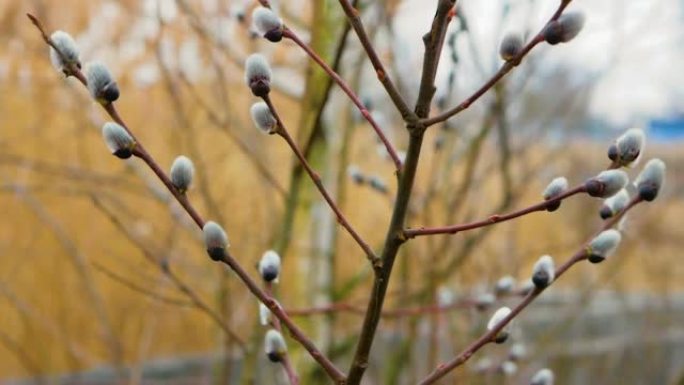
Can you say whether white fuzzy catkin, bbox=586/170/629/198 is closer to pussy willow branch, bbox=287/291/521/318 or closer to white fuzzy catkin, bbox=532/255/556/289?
white fuzzy catkin, bbox=532/255/556/289

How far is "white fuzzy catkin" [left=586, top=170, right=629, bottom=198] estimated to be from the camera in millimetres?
616

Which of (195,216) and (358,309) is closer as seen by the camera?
(195,216)

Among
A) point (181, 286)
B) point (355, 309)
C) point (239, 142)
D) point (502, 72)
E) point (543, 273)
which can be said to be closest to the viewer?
point (502, 72)

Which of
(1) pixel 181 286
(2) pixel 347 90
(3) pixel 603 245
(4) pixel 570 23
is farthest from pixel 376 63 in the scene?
(1) pixel 181 286

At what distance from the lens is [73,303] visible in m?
4.61

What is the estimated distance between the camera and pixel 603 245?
0.69 m

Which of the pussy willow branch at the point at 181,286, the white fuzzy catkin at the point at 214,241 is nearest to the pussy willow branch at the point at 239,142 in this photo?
the pussy willow branch at the point at 181,286

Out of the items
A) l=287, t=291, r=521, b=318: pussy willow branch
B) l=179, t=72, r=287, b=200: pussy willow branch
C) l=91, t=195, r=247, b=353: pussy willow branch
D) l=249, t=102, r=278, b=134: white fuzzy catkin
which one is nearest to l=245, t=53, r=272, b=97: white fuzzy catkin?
l=249, t=102, r=278, b=134: white fuzzy catkin

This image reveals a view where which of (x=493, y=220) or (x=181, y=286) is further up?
(x=181, y=286)

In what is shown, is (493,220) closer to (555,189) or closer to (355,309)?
(555,189)

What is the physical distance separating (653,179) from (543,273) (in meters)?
0.11

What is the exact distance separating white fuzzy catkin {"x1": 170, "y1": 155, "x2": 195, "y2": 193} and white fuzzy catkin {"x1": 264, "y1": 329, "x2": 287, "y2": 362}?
152 millimetres

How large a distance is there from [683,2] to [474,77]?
1.68 meters

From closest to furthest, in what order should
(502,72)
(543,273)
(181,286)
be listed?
(502,72) < (543,273) < (181,286)
